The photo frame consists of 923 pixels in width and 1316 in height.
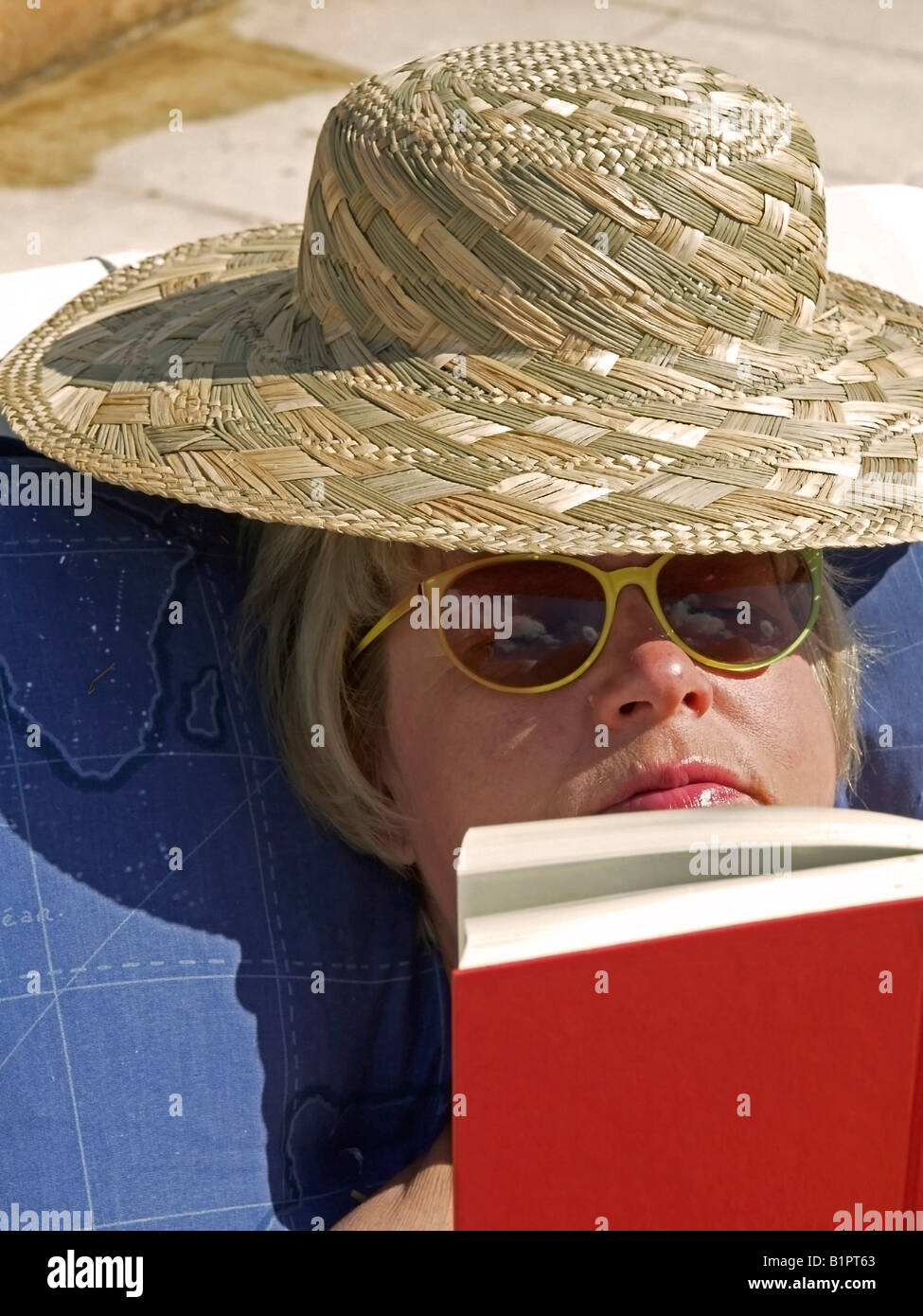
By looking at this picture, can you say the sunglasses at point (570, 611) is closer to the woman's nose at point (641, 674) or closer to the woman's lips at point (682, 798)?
the woman's nose at point (641, 674)

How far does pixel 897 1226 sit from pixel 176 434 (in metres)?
1.06

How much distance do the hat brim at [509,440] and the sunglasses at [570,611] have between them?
116 millimetres

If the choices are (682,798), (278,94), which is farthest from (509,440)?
(278,94)

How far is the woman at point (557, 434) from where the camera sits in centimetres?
158

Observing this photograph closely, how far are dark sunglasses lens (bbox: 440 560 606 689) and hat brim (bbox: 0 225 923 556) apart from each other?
4.8 inches
